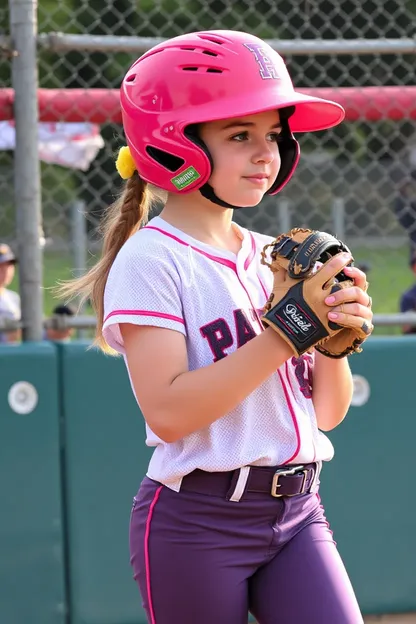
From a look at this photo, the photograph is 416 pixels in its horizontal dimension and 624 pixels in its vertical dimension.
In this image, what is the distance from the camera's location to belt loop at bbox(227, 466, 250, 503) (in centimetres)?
232

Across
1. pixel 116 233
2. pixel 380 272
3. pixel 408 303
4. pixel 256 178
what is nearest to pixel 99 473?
pixel 116 233

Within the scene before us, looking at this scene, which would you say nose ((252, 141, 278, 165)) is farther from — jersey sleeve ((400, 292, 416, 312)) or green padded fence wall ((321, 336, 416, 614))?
jersey sleeve ((400, 292, 416, 312))

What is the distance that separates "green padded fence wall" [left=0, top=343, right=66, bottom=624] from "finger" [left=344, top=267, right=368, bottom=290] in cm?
208

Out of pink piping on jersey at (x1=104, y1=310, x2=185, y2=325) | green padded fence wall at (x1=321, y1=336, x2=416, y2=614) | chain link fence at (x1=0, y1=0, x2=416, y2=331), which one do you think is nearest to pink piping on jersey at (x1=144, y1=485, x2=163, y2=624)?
pink piping on jersey at (x1=104, y1=310, x2=185, y2=325)

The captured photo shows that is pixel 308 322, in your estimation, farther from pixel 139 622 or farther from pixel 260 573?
pixel 139 622

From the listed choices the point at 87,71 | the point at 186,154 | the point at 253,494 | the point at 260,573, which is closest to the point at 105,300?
the point at 186,154

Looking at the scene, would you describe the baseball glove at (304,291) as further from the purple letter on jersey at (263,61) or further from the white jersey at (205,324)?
the purple letter on jersey at (263,61)

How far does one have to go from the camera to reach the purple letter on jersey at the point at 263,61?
7.88ft

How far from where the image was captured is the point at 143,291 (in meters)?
2.28

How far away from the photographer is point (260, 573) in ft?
7.88

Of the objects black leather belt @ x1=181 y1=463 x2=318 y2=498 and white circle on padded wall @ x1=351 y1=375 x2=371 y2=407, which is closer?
black leather belt @ x1=181 y1=463 x2=318 y2=498

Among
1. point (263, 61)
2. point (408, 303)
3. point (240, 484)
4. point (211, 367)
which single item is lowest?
point (240, 484)

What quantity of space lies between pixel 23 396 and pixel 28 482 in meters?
0.34

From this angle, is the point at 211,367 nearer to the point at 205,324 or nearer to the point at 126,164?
the point at 205,324
